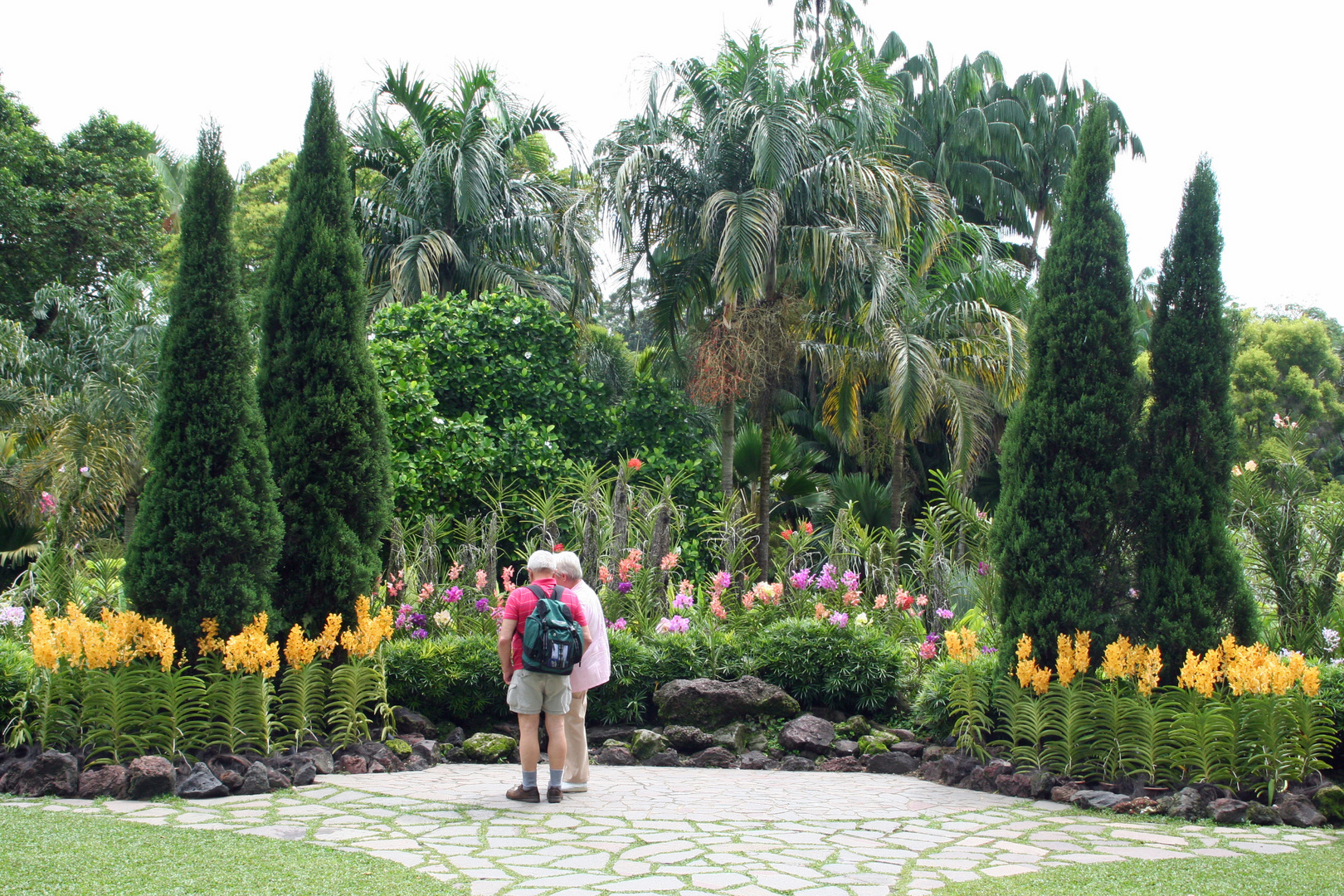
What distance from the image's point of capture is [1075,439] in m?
6.23

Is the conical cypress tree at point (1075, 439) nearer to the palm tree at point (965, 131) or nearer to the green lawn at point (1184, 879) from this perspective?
the green lawn at point (1184, 879)

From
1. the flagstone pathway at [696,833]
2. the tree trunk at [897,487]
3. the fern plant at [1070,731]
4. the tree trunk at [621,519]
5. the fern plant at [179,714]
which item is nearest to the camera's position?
the flagstone pathway at [696,833]

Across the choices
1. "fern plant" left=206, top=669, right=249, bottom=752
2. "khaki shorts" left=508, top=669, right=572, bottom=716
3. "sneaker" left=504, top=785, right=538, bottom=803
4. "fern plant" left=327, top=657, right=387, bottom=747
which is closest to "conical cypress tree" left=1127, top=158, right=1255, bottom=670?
"khaki shorts" left=508, top=669, right=572, bottom=716

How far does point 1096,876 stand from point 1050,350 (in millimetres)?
3490

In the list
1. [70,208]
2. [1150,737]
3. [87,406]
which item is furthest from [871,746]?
[70,208]

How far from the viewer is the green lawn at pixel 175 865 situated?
3500mm

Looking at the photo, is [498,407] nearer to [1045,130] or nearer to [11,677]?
[11,677]

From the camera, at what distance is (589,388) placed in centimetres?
1352

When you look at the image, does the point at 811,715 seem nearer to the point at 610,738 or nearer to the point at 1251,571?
the point at 610,738

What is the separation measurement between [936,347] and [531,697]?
11208 millimetres

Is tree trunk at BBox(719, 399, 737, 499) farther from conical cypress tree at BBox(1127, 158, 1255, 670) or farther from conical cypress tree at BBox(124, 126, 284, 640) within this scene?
conical cypress tree at BBox(124, 126, 284, 640)

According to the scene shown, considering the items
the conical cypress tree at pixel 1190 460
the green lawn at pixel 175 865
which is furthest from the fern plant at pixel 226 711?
the conical cypress tree at pixel 1190 460

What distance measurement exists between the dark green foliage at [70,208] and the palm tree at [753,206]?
12.6m

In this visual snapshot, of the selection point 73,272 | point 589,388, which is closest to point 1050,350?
point 589,388
